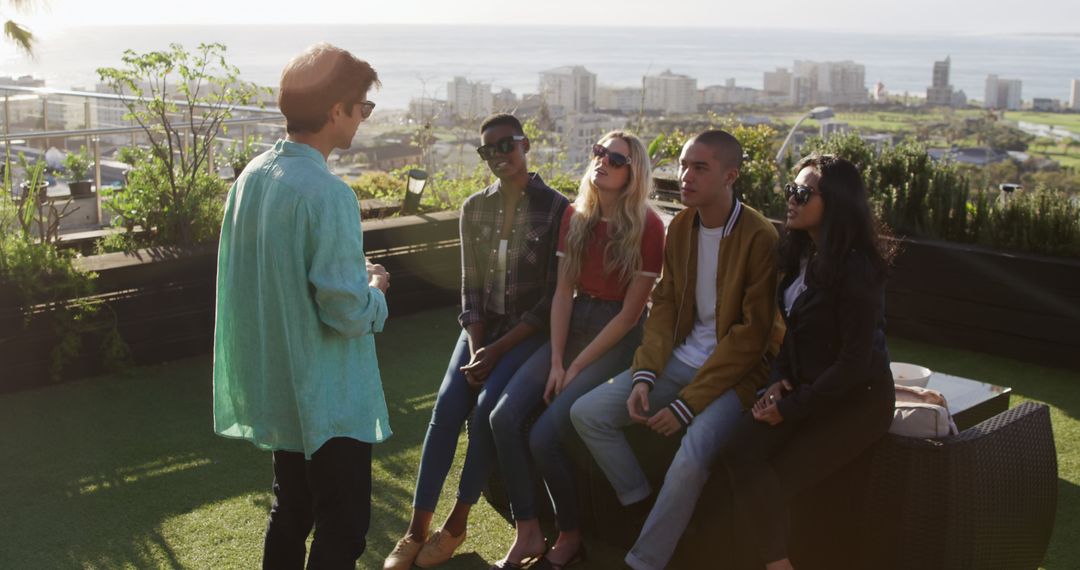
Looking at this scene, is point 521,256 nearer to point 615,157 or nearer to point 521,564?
point 615,157

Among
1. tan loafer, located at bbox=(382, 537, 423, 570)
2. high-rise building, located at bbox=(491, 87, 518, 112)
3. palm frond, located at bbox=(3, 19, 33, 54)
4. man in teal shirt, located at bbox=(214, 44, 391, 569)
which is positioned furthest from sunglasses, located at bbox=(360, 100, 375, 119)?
high-rise building, located at bbox=(491, 87, 518, 112)

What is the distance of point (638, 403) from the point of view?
10.5 ft

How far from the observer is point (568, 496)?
11.0ft

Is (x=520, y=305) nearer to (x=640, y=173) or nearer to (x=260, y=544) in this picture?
(x=640, y=173)

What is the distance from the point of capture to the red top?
3500 mm

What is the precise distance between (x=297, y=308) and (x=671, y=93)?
30.6 feet

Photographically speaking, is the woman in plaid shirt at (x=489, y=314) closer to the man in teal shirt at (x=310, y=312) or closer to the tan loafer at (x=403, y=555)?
the tan loafer at (x=403, y=555)

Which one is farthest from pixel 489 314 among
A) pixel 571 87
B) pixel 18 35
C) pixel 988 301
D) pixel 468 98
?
pixel 571 87

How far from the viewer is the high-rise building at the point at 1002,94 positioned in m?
13.2

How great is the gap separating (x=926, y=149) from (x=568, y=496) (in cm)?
420

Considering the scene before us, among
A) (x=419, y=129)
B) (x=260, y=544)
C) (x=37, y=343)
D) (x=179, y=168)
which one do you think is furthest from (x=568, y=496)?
(x=419, y=129)

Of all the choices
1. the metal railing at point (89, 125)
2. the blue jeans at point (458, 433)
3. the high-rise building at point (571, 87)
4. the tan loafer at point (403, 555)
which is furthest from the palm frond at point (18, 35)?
the tan loafer at point (403, 555)

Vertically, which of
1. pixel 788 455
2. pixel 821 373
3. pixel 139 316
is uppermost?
pixel 821 373

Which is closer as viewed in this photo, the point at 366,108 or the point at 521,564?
the point at 366,108
